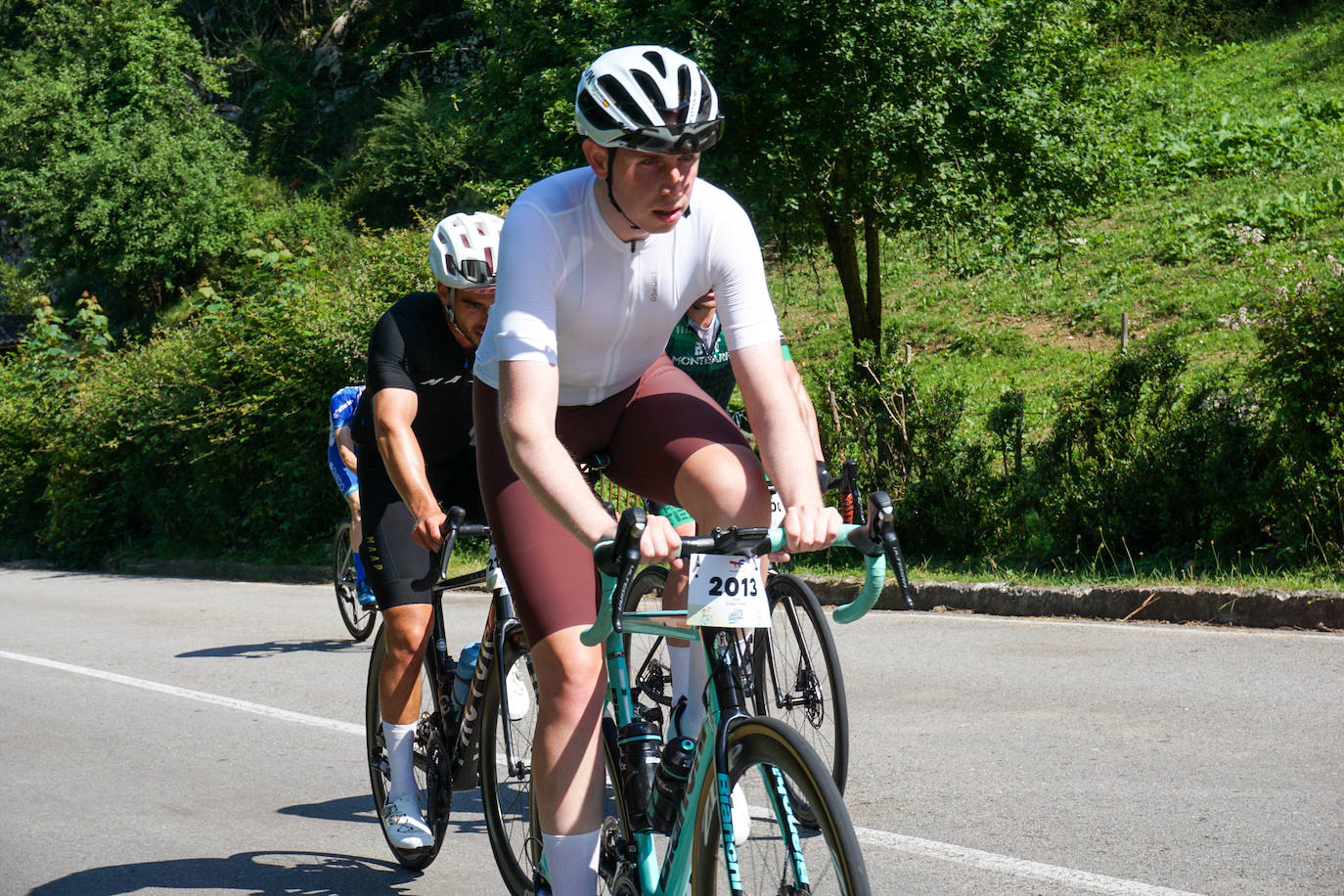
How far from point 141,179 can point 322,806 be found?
1604 inches

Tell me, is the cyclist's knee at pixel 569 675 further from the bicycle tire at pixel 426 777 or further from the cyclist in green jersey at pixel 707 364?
the bicycle tire at pixel 426 777

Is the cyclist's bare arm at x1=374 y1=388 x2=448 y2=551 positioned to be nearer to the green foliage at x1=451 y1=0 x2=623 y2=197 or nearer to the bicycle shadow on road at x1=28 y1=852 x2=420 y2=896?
the bicycle shadow on road at x1=28 y1=852 x2=420 y2=896

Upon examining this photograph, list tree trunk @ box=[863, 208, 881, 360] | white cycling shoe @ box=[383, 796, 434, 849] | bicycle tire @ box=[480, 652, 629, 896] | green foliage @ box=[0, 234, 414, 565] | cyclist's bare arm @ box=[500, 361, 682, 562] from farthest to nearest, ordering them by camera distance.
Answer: green foliage @ box=[0, 234, 414, 565]
tree trunk @ box=[863, 208, 881, 360]
white cycling shoe @ box=[383, 796, 434, 849]
bicycle tire @ box=[480, 652, 629, 896]
cyclist's bare arm @ box=[500, 361, 682, 562]

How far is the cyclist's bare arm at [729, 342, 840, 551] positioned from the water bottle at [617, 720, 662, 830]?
725 mm

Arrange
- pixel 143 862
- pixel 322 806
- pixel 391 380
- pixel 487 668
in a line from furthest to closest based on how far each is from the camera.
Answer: pixel 322 806 < pixel 143 862 < pixel 391 380 < pixel 487 668

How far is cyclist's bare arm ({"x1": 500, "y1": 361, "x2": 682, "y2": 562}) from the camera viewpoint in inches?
103

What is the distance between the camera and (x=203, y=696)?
8062 mm

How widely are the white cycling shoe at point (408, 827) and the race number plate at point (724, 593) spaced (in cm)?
216

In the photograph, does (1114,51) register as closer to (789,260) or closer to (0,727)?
(789,260)

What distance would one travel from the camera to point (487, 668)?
4043 mm

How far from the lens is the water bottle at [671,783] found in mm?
2961

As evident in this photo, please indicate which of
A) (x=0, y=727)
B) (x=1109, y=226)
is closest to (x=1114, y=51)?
(x=1109, y=226)

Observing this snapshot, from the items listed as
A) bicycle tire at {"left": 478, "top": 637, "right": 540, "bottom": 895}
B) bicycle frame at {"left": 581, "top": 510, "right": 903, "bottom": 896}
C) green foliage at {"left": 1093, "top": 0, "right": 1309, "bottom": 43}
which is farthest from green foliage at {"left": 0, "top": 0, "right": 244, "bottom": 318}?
bicycle frame at {"left": 581, "top": 510, "right": 903, "bottom": 896}

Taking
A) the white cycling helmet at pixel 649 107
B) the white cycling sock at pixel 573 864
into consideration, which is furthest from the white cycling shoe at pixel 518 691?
the white cycling helmet at pixel 649 107
